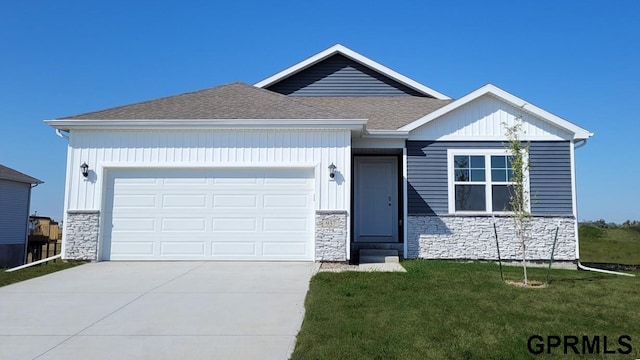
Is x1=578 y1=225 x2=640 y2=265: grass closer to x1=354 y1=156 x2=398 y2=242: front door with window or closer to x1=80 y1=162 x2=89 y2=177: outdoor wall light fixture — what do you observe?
x1=354 y1=156 x2=398 y2=242: front door with window

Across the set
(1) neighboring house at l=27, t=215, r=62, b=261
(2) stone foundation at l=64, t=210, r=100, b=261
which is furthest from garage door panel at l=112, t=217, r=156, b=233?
(1) neighboring house at l=27, t=215, r=62, b=261

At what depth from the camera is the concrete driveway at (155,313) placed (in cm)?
432

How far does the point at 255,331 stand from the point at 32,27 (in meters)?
14.0

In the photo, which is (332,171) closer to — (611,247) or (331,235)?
(331,235)

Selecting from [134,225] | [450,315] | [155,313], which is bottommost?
[155,313]

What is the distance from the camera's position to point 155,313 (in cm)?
566

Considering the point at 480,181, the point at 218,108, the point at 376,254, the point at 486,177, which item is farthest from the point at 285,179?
the point at 486,177

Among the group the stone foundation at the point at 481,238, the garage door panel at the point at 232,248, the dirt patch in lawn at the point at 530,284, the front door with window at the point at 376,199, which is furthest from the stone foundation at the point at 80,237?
the dirt patch in lawn at the point at 530,284

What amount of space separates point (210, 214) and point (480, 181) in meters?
6.76

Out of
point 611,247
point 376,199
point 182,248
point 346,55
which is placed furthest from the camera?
point 611,247

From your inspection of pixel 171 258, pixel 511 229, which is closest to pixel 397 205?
pixel 511 229

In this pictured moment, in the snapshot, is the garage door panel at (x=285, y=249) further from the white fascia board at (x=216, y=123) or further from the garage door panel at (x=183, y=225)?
the white fascia board at (x=216, y=123)

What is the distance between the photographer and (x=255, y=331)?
486cm

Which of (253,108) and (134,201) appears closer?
(134,201)
